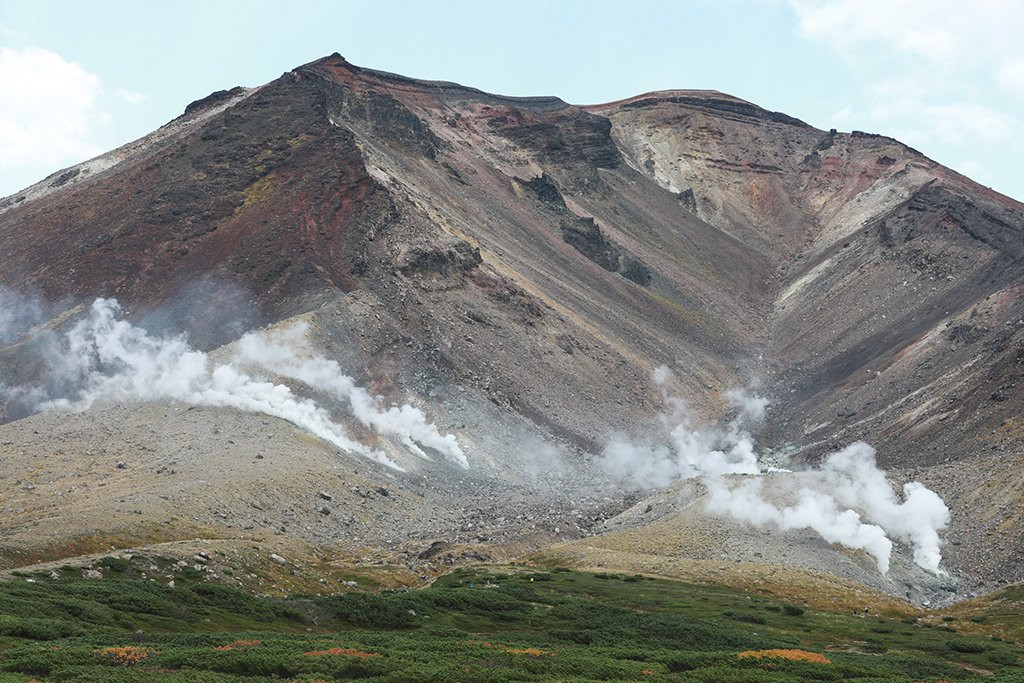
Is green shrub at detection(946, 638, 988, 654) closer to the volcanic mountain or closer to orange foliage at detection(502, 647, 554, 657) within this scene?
the volcanic mountain

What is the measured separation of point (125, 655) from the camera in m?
26.7

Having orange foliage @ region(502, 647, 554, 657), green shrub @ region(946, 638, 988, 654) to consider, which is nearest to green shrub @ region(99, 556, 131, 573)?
orange foliage @ region(502, 647, 554, 657)

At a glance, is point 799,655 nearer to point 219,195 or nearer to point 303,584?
point 303,584

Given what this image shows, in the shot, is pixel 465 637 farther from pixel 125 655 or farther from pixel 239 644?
pixel 125 655

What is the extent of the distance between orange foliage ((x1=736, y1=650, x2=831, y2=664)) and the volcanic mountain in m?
18.9

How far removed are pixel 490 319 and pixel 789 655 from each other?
64370 millimetres

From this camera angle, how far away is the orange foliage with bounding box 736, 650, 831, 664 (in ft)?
111

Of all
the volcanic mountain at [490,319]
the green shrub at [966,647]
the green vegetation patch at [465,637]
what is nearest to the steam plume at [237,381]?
the volcanic mountain at [490,319]

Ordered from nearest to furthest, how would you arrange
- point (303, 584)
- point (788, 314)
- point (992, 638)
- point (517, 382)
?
1. point (992, 638)
2. point (303, 584)
3. point (517, 382)
4. point (788, 314)

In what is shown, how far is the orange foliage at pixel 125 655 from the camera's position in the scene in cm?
2630

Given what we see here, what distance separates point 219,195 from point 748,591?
71036mm

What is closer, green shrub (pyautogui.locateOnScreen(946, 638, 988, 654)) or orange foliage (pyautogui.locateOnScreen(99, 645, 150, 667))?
orange foliage (pyautogui.locateOnScreen(99, 645, 150, 667))

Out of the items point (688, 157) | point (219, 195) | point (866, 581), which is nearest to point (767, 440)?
point (866, 581)

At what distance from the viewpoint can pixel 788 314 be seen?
459ft
